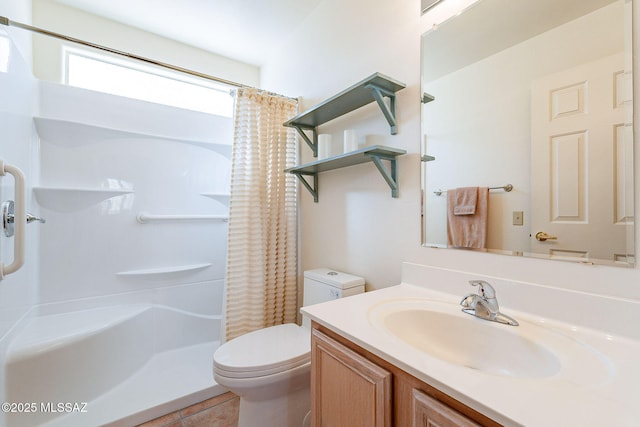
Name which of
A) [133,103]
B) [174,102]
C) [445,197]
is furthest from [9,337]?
[445,197]

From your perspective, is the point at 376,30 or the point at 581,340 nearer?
the point at 581,340

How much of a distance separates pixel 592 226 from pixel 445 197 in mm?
454

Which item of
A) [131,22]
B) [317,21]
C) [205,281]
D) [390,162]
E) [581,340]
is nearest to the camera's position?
[581,340]

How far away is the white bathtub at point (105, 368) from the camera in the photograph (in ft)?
4.58

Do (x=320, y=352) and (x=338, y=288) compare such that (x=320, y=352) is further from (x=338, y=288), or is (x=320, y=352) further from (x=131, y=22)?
(x=131, y=22)

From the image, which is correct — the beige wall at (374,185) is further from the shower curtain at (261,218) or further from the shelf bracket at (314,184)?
the shower curtain at (261,218)

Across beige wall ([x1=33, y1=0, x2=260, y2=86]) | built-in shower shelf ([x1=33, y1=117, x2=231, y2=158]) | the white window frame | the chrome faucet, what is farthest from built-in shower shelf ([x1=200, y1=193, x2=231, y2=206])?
the chrome faucet

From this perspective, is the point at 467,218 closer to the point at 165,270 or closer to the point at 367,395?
the point at 367,395

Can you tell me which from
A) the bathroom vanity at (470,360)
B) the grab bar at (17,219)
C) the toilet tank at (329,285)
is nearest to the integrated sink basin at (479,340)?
the bathroom vanity at (470,360)

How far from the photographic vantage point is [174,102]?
95.3 inches

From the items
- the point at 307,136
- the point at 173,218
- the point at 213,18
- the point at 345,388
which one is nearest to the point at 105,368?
the point at 173,218

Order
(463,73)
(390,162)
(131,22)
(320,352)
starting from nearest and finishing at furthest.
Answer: (320,352) → (463,73) → (390,162) → (131,22)

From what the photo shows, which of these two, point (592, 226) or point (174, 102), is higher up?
point (174, 102)

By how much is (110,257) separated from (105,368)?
73cm
